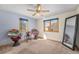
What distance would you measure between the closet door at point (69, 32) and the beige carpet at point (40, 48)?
98 mm

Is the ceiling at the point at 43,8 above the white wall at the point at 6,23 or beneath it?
above

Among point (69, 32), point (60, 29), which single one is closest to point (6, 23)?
point (60, 29)

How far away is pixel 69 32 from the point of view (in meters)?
1.73

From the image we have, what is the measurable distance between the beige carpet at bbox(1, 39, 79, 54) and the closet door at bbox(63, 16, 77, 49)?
0.32 ft

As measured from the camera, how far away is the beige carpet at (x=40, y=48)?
66.7 inches

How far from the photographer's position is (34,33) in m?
1.80

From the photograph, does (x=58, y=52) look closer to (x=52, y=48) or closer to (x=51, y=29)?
(x=52, y=48)

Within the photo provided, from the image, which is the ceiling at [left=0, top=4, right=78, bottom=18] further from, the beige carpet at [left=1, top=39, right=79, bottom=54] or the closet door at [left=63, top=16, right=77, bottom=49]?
the beige carpet at [left=1, top=39, right=79, bottom=54]

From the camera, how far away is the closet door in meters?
1.68

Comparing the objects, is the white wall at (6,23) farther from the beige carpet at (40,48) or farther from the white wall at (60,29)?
the white wall at (60,29)

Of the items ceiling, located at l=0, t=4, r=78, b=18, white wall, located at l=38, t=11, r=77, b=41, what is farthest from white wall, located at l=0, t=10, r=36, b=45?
white wall, located at l=38, t=11, r=77, b=41

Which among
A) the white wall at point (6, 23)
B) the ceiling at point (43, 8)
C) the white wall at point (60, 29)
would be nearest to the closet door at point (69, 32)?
the white wall at point (60, 29)
